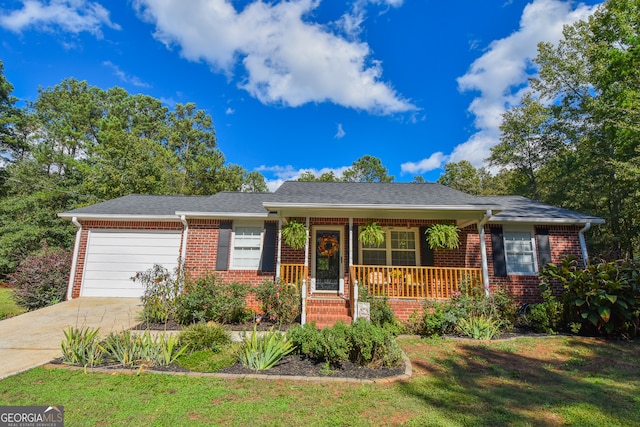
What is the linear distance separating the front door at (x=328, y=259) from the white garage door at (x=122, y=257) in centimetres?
467

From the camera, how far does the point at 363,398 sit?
369 centimetres

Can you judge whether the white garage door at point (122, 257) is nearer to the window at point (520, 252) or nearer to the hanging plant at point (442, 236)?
the hanging plant at point (442, 236)

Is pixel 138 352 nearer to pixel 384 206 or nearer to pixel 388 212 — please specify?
pixel 384 206

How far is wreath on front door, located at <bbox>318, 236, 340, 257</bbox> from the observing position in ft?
30.8

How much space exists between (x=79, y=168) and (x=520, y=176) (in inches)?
1217

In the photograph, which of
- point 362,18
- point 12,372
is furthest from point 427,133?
point 12,372

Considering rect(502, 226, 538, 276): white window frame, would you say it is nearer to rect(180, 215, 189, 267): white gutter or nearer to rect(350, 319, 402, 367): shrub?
rect(350, 319, 402, 367): shrub

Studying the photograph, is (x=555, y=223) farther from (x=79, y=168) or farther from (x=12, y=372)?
(x=79, y=168)

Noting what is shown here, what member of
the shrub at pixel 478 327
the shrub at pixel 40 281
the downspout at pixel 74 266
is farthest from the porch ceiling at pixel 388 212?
the shrub at pixel 40 281

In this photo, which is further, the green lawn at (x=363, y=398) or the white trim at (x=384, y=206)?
the white trim at (x=384, y=206)

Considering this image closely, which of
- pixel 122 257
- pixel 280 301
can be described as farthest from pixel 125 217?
pixel 280 301

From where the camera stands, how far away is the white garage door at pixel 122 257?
961 cm

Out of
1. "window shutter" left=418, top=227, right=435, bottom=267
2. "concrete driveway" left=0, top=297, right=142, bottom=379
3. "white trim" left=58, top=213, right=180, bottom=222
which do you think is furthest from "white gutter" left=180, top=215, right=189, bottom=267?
"window shutter" left=418, top=227, right=435, bottom=267

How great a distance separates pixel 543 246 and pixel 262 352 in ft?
29.7
